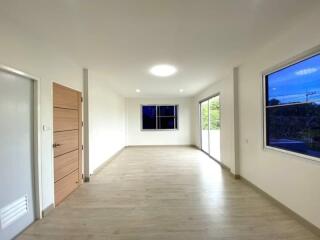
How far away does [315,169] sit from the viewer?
8.07 feet

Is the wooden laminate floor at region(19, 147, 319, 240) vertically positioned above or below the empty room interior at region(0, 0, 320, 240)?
below

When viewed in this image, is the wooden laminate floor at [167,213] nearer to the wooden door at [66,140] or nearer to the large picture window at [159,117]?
the wooden door at [66,140]

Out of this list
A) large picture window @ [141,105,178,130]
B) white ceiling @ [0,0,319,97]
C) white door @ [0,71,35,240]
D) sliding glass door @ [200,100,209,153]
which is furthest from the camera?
large picture window @ [141,105,178,130]

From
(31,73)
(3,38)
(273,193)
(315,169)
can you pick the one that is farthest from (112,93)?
(315,169)

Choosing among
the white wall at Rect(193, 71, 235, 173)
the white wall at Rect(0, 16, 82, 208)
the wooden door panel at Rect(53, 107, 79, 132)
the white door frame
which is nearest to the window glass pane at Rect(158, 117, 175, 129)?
the white wall at Rect(193, 71, 235, 173)

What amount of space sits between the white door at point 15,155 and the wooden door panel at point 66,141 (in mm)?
647

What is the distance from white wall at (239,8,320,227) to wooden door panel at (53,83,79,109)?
3.41 meters

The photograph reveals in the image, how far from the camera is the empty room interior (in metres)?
2.40

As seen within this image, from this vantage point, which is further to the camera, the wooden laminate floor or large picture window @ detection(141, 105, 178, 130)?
large picture window @ detection(141, 105, 178, 130)

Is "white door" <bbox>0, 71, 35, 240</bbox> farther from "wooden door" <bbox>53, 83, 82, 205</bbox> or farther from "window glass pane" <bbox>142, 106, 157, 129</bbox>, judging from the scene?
"window glass pane" <bbox>142, 106, 157, 129</bbox>

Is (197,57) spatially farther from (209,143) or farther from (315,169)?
(209,143)

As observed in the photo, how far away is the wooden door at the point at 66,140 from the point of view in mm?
3516

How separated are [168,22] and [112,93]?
5.31 m

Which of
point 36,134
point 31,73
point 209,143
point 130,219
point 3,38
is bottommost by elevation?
point 130,219
